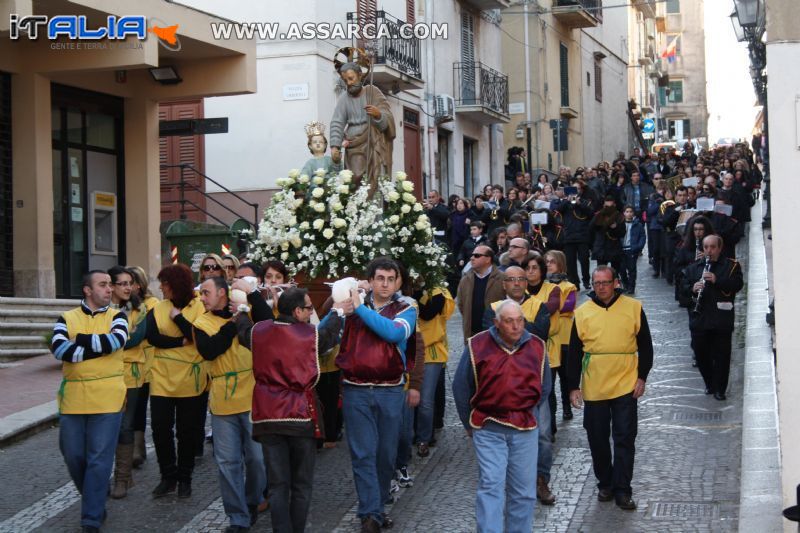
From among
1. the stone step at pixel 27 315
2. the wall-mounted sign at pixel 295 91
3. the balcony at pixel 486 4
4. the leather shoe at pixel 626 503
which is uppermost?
the balcony at pixel 486 4

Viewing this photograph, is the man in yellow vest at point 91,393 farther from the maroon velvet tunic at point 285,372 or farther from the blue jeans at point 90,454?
the maroon velvet tunic at point 285,372

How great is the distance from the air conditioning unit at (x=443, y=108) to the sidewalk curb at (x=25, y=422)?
774 inches

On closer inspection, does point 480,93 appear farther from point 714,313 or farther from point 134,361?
point 134,361

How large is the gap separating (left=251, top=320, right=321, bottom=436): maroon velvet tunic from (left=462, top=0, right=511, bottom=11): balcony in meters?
27.0

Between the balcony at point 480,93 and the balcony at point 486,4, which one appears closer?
the balcony at point 480,93

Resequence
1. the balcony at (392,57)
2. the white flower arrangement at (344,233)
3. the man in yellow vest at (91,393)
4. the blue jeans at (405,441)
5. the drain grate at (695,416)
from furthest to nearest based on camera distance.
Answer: the balcony at (392,57), the drain grate at (695,416), the white flower arrangement at (344,233), the blue jeans at (405,441), the man in yellow vest at (91,393)

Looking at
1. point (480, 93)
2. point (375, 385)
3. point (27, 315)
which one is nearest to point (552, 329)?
point (375, 385)

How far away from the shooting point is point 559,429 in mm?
11086

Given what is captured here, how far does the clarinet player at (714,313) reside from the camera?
12.0 meters

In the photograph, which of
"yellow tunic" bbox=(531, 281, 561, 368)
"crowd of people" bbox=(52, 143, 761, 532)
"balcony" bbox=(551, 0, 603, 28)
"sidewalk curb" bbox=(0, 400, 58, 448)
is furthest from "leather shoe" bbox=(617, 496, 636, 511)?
"balcony" bbox=(551, 0, 603, 28)

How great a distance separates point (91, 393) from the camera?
812 centimetres

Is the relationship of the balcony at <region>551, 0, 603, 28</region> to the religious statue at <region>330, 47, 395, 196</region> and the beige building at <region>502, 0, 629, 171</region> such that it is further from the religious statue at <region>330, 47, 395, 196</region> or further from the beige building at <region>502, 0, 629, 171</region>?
the religious statue at <region>330, 47, 395, 196</region>

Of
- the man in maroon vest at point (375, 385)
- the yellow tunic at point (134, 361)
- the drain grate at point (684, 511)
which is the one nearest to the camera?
the man in maroon vest at point (375, 385)

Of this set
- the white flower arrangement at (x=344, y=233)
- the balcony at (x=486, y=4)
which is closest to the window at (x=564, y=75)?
the balcony at (x=486, y=4)
